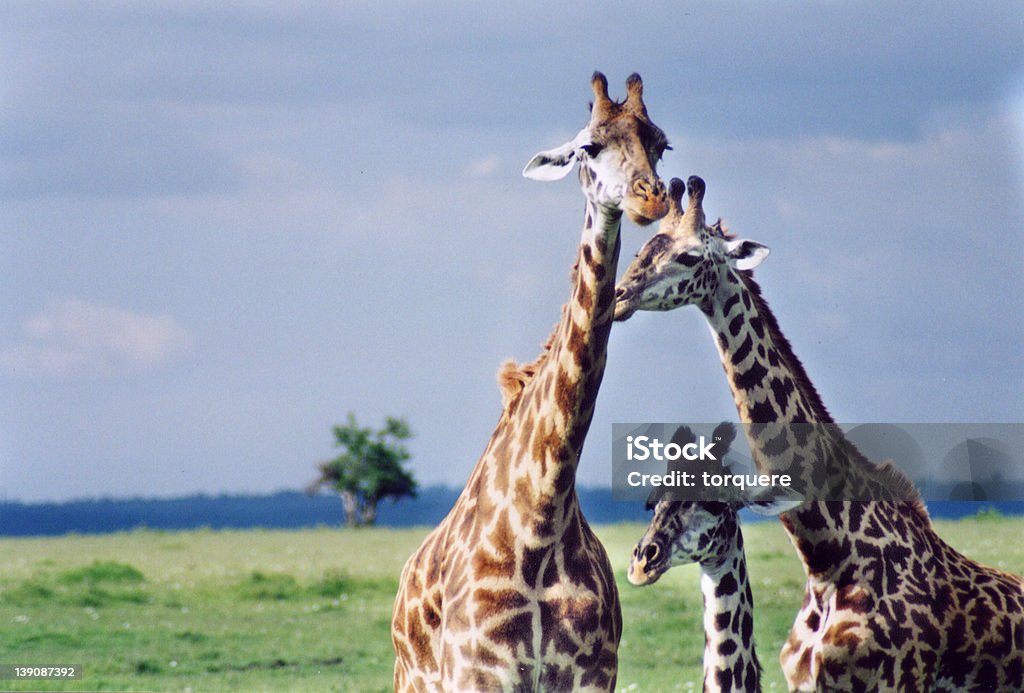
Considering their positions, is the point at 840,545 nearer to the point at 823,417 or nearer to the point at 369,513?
the point at 823,417

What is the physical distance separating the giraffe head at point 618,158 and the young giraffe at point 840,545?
102 centimetres

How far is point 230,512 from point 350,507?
0.87 meters

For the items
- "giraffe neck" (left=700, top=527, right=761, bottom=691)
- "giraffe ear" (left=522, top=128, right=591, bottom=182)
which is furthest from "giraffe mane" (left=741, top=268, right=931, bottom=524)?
"giraffe ear" (left=522, top=128, right=591, bottom=182)

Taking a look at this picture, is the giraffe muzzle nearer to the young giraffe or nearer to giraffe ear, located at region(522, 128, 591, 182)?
the young giraffe

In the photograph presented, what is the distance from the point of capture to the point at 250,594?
969 centimetres

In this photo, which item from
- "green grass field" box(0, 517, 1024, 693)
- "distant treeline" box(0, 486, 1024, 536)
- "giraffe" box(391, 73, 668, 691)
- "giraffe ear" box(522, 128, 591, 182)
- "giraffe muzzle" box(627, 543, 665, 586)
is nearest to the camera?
"giraffe" box(391, 73, 668, 691)

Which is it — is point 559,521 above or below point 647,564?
above

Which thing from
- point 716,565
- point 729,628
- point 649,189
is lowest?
point 729,628

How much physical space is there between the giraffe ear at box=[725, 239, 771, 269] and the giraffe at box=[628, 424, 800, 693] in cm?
92

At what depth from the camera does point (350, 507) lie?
868 cm

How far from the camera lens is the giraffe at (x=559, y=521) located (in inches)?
171

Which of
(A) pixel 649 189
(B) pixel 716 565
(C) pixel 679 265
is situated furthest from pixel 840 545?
(A) pixel 649 189

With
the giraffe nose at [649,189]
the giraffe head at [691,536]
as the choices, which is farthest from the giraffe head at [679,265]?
the giraffe nose at [649,189]

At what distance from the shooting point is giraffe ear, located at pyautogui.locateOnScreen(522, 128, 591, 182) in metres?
4.46
